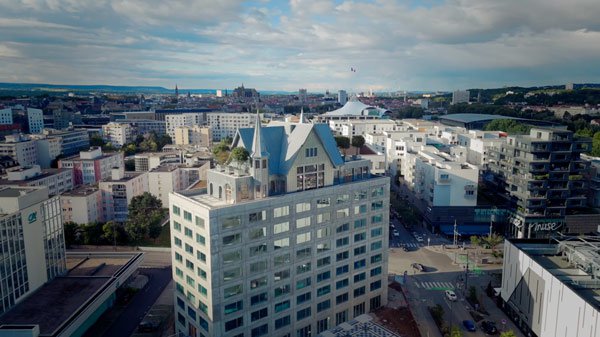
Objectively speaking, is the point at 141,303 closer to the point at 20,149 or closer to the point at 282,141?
the point at 282,141

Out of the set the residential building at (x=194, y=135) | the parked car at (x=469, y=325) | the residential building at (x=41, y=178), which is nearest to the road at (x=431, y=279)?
the parked car at (x=469, y=325)

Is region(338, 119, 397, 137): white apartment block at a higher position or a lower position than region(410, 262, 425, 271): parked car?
higher

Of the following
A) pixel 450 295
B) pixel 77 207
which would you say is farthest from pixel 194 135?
pixel 450 295

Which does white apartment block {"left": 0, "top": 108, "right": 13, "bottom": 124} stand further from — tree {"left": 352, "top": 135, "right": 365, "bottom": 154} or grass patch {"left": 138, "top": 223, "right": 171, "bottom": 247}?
tree {"left": 352, "top": 135, "right": 365, "bottom": 154}

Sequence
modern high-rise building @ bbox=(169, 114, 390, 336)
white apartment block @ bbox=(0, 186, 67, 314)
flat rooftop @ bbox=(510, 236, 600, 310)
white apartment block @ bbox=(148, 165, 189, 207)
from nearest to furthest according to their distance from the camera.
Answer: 1. modern high-rise building @ bbox=(169, 114, 390, 336)
2. flat rooftop @ bbox=(510, 236, 600, 310)
3. white apartment block @ bbox=(0, 186, 67, 314)
4. white apartment block @ bbox=(148, 165, 189, 207)

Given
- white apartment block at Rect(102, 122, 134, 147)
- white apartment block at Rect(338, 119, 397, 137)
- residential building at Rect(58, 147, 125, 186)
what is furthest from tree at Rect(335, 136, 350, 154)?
white apartment block at Rect(102, 122, 134, 147)

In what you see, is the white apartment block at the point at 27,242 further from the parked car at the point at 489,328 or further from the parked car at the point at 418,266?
the parked car at the point at 489,328

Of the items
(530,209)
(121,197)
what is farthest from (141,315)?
(530,209)

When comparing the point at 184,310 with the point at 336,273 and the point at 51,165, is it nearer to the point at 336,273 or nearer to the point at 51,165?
the point at 336,273
